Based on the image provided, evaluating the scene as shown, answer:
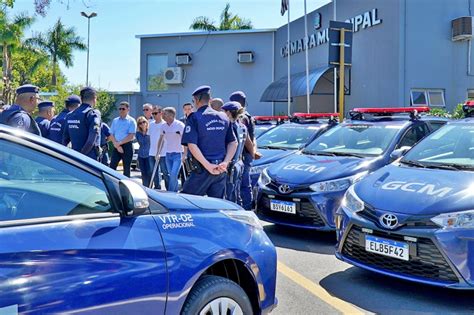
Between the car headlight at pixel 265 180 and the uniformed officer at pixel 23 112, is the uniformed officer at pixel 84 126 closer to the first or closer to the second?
the uniformed officer at pixel 23 112

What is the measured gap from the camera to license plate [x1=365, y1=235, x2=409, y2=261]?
Result: 411cm

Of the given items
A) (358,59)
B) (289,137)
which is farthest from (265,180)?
(358,59)

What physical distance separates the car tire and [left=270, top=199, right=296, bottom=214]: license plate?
10.2 feet

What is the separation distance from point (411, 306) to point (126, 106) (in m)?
6.35

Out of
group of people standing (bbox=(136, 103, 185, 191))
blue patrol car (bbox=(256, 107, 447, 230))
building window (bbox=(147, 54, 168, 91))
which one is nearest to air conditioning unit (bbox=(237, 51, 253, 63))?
building window (bbox=(147, 54, 168, 91))

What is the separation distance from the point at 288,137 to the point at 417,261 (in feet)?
17.5

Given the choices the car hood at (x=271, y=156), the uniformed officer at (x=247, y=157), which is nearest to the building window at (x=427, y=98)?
the car hood at (x=271, y=156)

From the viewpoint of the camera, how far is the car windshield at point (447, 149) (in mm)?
4883

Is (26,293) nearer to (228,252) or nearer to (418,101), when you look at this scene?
(228,252)

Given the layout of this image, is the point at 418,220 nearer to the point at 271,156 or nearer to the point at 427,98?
the point at 271,156

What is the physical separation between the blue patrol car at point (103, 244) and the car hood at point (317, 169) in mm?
3114

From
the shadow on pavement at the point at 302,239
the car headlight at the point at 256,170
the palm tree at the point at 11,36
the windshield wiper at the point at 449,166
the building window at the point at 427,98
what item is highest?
the palm tree at the point at 11,36

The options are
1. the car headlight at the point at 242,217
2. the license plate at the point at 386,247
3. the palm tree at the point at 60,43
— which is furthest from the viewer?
the palm tree at the point at 60,43

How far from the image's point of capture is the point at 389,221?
4203 millimetres
